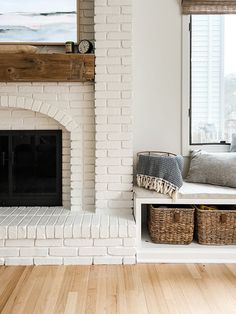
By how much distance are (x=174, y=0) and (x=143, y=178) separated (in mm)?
1632

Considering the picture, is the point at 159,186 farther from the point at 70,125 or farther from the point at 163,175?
the point at 70,125

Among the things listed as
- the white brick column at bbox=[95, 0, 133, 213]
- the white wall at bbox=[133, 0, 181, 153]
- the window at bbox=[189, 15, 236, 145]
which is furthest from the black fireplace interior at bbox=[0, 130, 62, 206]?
the window at bbox=[189, 15, 236, 145]

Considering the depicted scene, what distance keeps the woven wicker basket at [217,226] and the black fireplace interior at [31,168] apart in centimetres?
129

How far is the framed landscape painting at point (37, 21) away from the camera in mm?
3283

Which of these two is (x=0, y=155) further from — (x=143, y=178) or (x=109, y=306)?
(x=109, y=306)

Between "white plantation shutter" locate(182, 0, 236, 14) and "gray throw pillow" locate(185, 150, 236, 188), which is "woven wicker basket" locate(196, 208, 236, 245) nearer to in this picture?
"gray throw pillow" locate(185, 150, 236, 188)

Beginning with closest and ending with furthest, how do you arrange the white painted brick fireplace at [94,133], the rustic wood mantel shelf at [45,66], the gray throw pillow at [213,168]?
1. the white painted brick fireplace at [94,133]
2. the rustic wood mantel shelf at [45,66]
3. the gray throw pillow at [213,168]

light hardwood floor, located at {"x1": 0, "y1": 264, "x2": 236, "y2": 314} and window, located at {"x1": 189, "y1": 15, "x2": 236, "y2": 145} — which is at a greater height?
window, located at {"x1": 189, "y1": 15, "x2": 236, "y2": 145}

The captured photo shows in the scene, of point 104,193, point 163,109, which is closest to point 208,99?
point 163,109

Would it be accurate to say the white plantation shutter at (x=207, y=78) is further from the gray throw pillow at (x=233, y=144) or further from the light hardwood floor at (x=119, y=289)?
the light hardwood floor at (x=119, y=289)

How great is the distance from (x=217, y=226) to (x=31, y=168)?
5.53ft

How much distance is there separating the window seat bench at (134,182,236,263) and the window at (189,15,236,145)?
0.76 metres

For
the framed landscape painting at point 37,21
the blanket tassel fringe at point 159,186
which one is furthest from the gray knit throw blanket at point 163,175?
the framed landscape painting at point 37,21

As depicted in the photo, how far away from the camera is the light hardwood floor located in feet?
7.43
